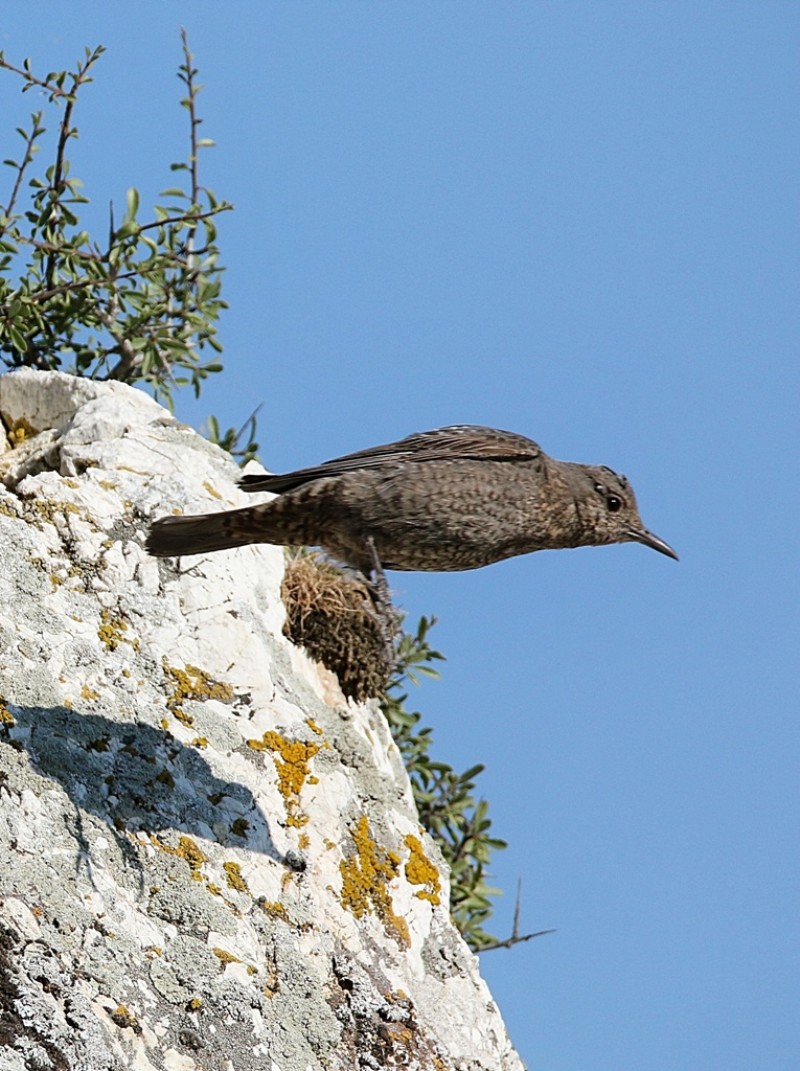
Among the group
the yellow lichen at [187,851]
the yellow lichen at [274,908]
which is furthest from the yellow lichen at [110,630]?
the yellow lichen at [274,908]

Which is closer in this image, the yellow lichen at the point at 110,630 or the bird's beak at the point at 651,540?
the yellow lichen at the point at 110,630

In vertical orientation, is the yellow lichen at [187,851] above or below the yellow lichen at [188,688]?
below

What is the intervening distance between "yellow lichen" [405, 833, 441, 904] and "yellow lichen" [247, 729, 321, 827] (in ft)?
1.81

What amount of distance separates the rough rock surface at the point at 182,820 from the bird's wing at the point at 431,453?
52 cm

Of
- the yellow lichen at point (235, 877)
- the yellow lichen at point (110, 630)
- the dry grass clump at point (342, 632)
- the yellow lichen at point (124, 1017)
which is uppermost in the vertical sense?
the dry grass clump at point (342, 632)

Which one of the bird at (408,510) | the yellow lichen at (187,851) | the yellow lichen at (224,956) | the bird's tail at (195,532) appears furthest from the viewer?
the bird at (408,510)

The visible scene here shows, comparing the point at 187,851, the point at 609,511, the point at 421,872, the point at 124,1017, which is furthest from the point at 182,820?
the point at 609,511

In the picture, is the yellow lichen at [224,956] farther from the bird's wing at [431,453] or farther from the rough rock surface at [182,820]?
the bird's wing at [431,453]

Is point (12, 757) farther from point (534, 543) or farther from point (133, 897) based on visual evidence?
point (534, 543)

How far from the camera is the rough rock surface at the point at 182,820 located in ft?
15.4

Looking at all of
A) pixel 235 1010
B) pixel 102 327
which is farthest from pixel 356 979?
pixel 102 327

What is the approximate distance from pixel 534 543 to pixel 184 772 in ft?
7.09

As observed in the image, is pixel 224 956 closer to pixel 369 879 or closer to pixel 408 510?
pixel 369 879

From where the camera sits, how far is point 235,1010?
4922 mm
